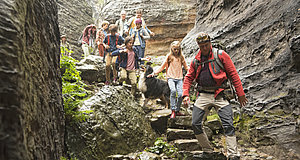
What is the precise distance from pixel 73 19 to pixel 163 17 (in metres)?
8.40

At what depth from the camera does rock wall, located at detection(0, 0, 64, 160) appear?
1.59m

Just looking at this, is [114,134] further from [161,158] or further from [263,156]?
[263,156]

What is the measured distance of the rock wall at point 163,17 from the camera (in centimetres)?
1552

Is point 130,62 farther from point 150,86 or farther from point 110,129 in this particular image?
point 110,129

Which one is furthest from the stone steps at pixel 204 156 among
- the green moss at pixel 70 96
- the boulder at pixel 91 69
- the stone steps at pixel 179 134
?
the boulder at pixel 91 69

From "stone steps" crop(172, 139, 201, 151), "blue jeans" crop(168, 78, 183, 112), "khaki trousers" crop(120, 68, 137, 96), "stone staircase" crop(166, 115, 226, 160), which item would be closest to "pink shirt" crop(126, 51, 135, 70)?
"khaki trousers" crop(120, 68, 137, 96)

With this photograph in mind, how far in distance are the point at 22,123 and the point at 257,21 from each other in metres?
6.08

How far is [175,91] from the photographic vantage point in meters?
5.70

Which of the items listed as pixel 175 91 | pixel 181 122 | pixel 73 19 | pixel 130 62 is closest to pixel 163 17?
pixel 73 19

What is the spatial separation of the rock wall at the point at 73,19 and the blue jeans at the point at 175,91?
465 inches

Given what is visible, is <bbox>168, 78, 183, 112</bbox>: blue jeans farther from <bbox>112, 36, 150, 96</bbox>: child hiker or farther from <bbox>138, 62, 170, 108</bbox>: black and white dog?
<bbox>112, 36, 150, 96</bbox>: child hiker

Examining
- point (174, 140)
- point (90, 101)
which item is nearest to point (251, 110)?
point (174, 140)

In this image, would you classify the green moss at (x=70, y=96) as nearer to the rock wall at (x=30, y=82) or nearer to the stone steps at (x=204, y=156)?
the rock wall at (x=30, y=82)

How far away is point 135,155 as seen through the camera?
14.4ft
